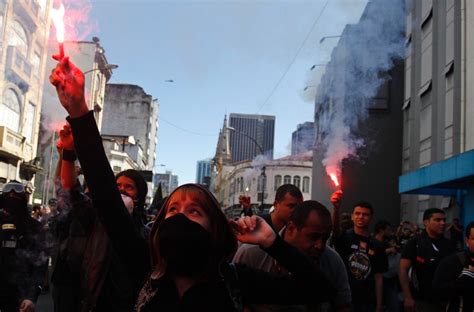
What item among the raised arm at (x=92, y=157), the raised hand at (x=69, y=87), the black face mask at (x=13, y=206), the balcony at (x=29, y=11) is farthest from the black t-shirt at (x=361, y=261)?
the balcony at (x=29, y=11)

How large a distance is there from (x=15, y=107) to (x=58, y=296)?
25.9 meters

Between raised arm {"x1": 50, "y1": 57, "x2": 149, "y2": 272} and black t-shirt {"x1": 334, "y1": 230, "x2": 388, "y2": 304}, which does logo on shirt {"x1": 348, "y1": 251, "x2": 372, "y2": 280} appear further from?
raised arm {"x1": 50, "y1": 57, "x2": 149, "y2": 272}

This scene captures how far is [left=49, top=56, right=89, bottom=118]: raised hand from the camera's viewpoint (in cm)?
209

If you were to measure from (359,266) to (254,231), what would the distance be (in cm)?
410

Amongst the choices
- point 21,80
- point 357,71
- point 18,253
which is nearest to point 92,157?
point 18,253

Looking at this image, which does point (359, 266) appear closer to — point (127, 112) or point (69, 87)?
point (69, 87)

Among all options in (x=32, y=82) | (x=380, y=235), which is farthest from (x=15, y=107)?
(x=380, y=235)

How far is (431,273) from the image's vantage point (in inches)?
243

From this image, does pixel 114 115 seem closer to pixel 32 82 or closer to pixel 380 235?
pixel 32 82

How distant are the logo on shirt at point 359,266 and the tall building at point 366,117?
20.4 m

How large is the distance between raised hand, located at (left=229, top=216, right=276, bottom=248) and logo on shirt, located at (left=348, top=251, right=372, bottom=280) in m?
4.02

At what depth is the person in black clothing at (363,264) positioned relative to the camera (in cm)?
596

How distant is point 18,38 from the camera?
26.0 m

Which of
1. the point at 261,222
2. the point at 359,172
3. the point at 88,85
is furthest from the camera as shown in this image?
the point at 88,85
